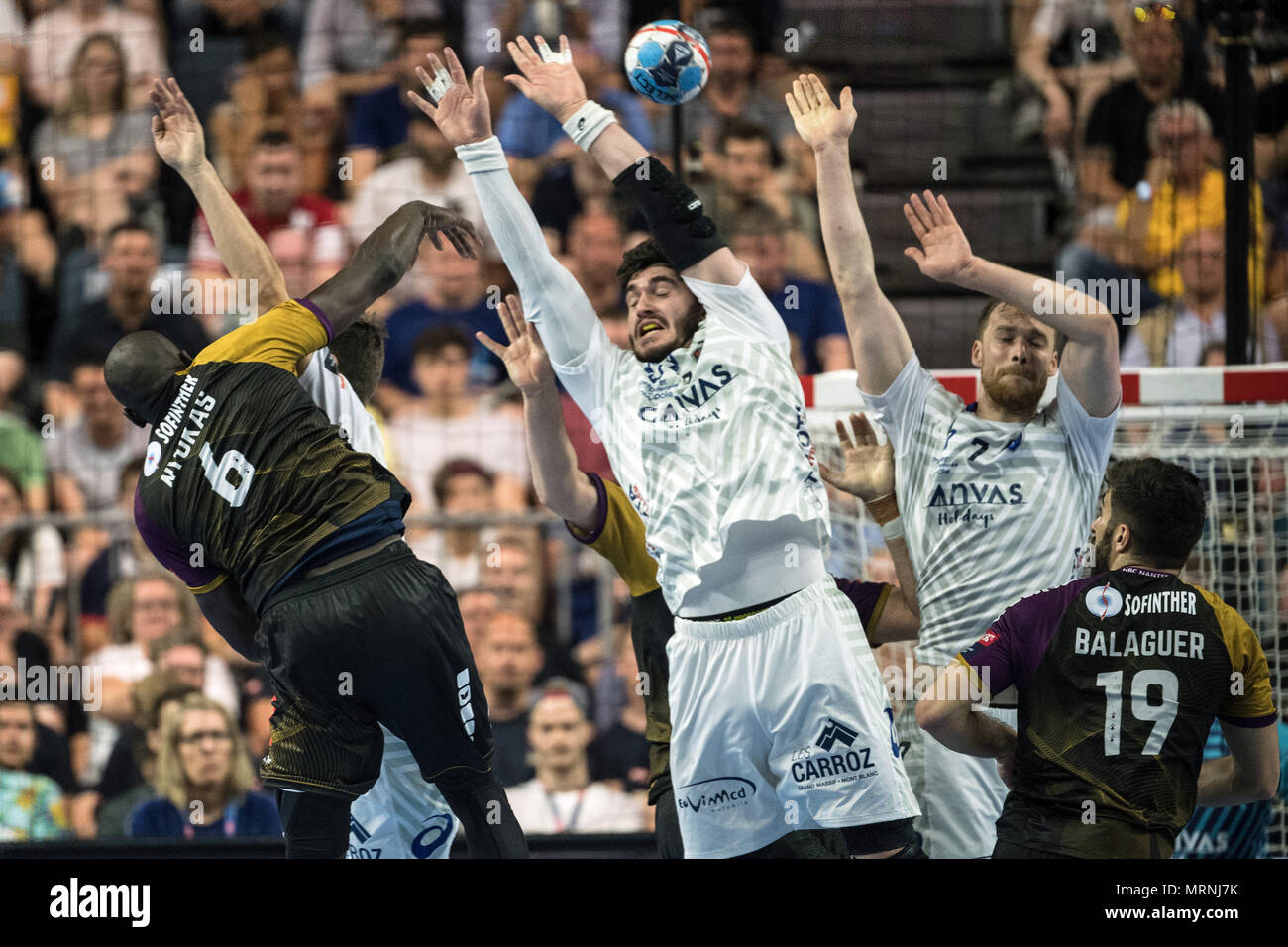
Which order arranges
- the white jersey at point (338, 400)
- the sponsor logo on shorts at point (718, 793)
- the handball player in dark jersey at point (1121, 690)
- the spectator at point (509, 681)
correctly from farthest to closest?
the spectator at point (509, 681)
the white jersey at point (338, 400)
the sponsor logo on shorts at point (718, 793)
the handball player in dark jersey at point (1121, 690)

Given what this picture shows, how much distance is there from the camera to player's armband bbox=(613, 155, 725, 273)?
4227 millimetres

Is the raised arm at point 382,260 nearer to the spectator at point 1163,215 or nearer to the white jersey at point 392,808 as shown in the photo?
the white jersey at point 392,808

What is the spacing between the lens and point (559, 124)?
6895mm

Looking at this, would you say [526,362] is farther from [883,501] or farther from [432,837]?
[432,837]

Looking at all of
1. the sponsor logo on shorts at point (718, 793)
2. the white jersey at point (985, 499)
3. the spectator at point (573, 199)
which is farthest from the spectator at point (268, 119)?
the sponsor logo on shorts at point (718, 793)

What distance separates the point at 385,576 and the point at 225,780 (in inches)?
75.2

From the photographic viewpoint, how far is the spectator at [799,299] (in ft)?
20.9

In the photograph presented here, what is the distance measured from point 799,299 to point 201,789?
3.05m

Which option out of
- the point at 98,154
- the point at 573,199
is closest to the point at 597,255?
the point at 573,199

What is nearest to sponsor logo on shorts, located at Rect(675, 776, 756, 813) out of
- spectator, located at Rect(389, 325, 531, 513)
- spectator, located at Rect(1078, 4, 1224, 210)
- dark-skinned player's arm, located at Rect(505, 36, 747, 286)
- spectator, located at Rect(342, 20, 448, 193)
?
dark-skinned player's arm, located at Rect(505, 36, 747, 286)

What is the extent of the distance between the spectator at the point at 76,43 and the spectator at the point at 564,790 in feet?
12.4

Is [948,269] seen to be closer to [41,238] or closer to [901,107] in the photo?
[901,107]

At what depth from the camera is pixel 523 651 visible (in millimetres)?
5961

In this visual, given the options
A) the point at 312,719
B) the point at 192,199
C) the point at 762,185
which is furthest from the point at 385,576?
the point at 192,199
